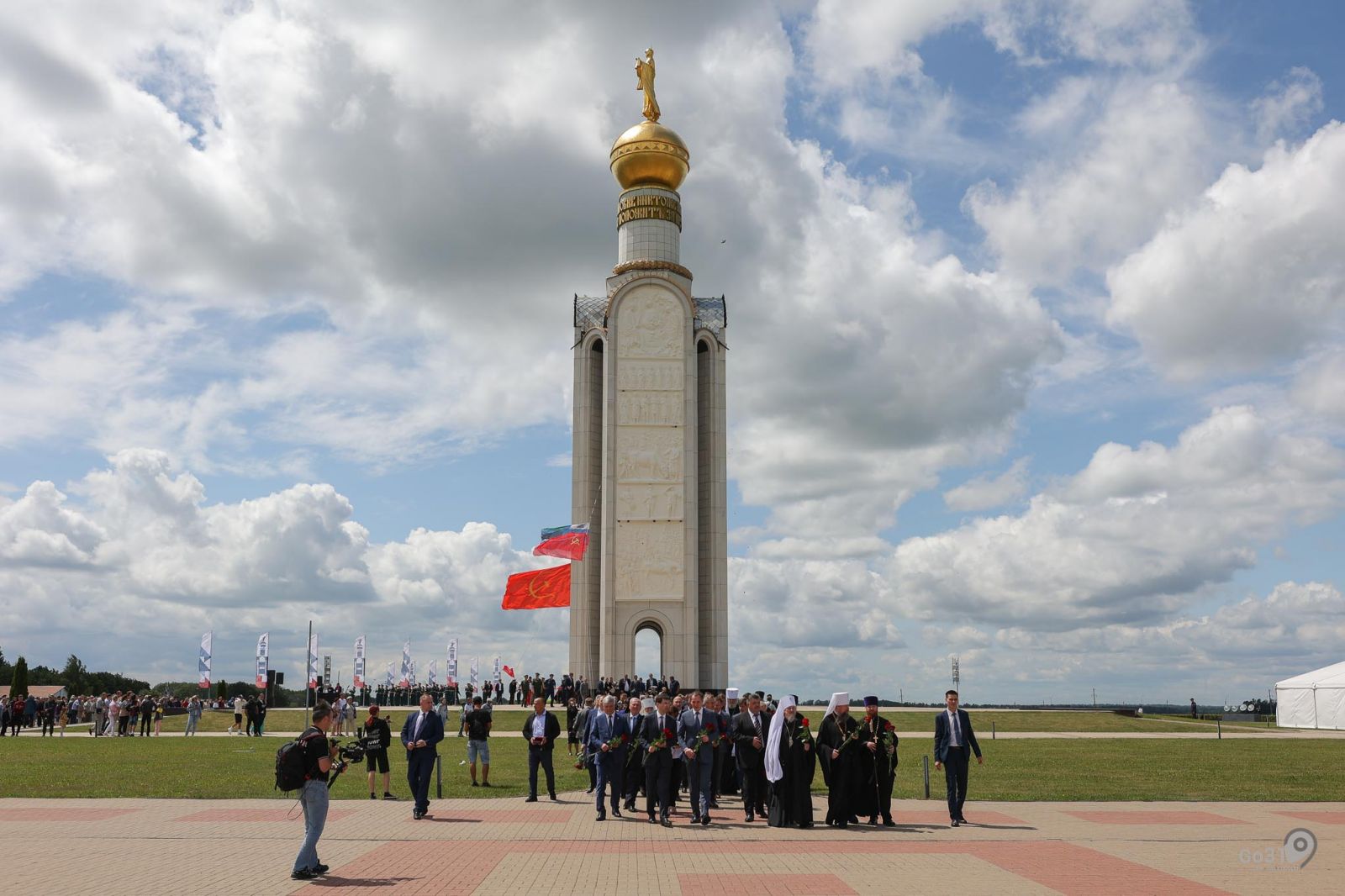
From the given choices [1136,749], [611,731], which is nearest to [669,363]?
[1136,749]

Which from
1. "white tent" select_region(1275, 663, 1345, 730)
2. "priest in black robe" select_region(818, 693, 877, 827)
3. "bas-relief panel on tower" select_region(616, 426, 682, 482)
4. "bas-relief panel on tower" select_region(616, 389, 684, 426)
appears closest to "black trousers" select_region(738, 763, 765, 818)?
"priest in black robe" select_region(818, 693, 877, 827)

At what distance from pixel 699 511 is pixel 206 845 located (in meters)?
43.4

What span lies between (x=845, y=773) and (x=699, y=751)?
82.4 inches

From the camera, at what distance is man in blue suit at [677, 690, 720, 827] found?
1641cm

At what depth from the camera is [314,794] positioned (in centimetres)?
1173

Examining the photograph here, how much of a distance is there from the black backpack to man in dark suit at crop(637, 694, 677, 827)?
5976 millimetres

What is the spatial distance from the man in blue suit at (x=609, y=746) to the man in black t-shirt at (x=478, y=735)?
322 centimetres

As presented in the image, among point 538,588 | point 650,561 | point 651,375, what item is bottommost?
point 538,588

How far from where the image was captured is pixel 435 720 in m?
17.2

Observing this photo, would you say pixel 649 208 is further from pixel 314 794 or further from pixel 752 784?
pixel 314 794

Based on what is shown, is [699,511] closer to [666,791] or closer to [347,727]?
[347,727]

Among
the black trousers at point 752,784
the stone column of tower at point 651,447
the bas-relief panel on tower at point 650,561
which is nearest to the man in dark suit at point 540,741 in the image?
the black trousers at point 752,784

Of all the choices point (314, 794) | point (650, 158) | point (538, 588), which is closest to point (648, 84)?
point (650, 158)

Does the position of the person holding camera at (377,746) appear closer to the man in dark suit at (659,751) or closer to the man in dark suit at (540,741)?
the man in dark suit at (540,741)
